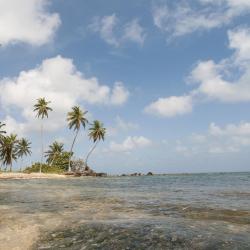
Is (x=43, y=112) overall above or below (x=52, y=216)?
above

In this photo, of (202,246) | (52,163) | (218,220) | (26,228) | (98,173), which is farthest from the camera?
(52,163)

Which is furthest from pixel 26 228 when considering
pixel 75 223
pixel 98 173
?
pixel 98 173

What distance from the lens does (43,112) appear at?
84.6 m

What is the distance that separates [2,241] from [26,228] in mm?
1789

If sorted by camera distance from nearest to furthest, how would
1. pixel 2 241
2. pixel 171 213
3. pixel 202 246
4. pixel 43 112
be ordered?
pixel 202 246 < pixel 2 241 < pixel 171 213 < pixel 43 112

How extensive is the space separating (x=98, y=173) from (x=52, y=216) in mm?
80783

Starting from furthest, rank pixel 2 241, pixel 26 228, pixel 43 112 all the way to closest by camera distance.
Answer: pixel 43 112
pixel 26 228
pixel 2 241

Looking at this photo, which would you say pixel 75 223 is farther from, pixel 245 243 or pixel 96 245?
pixel 245 243

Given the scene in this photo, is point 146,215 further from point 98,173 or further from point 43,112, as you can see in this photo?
point 98,173

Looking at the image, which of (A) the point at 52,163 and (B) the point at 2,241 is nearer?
(B) the point at 2,241

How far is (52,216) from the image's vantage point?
14188 mm

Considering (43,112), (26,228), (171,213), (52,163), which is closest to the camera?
(26,228)

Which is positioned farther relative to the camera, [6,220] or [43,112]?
[43,112]

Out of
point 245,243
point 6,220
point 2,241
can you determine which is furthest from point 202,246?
point 6,220
